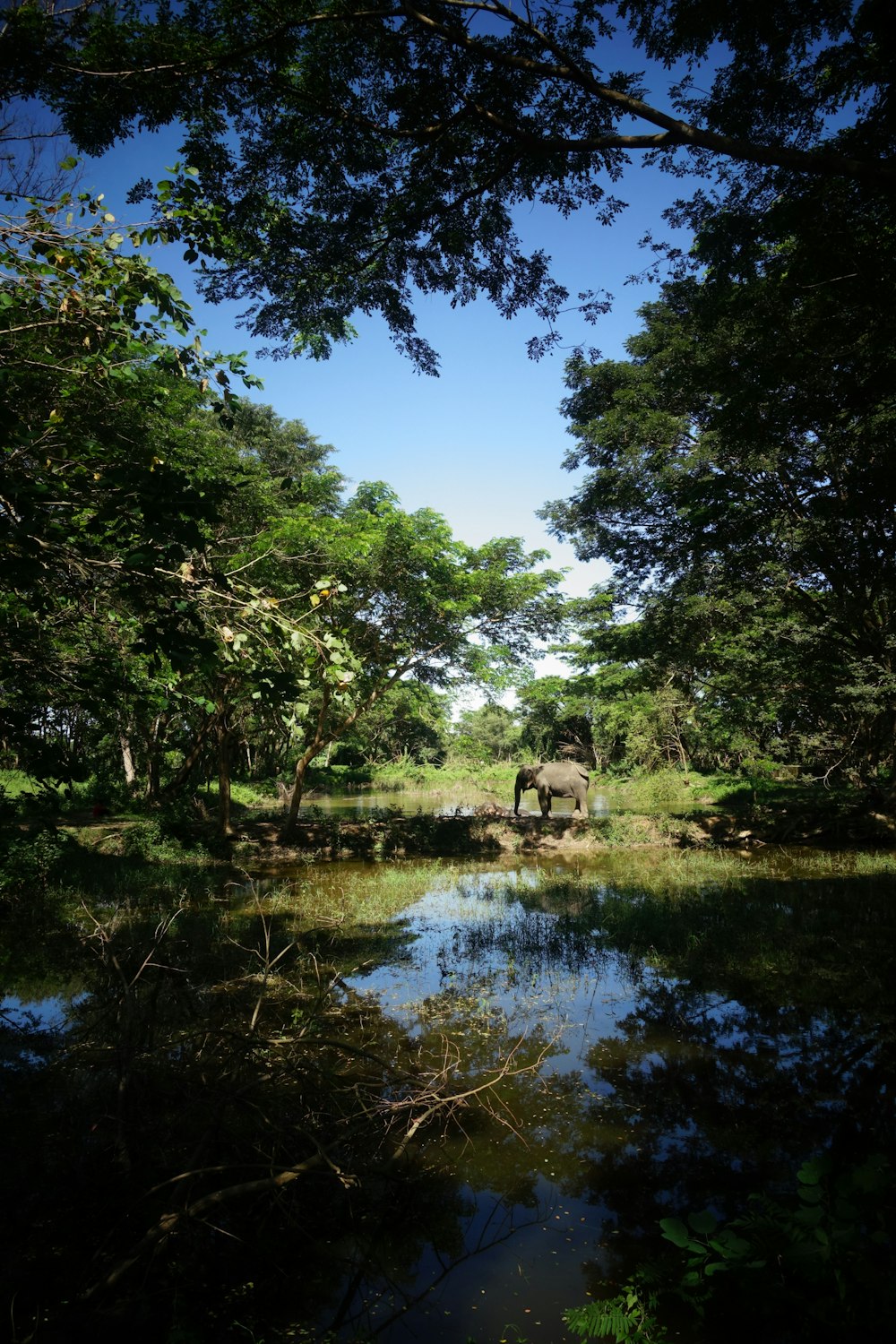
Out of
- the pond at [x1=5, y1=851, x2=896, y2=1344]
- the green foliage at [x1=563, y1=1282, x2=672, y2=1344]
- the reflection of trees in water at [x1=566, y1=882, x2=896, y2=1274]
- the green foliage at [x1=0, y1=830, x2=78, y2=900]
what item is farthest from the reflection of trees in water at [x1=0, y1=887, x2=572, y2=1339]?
the green foliage at [x1=0, y1=830, x2=78, y2=900]

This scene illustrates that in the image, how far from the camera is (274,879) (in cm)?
1199

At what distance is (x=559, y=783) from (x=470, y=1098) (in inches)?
612

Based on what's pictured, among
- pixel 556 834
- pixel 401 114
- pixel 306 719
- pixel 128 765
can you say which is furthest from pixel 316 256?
pixel 128 765

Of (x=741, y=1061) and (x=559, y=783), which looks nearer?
(x=741, y=1061)

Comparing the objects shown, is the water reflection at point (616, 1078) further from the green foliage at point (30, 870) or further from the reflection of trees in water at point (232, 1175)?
the green foliage at point (30, 870)

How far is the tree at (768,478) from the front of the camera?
532cm

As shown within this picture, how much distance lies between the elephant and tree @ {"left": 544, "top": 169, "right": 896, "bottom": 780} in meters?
4.04

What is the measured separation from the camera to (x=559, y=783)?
63.7 ft

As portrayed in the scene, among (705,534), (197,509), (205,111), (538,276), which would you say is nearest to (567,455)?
(705,534)

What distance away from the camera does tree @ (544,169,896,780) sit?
210 inches

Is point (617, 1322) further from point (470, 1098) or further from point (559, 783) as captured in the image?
point (559, 783)

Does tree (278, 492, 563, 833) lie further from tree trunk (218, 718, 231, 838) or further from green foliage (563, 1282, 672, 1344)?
green foliage (563, 1282, 672, 1344)

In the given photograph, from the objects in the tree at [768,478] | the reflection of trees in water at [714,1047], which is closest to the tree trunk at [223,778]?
the reflection of trees in water at [714,1047]

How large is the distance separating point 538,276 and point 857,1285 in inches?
261
